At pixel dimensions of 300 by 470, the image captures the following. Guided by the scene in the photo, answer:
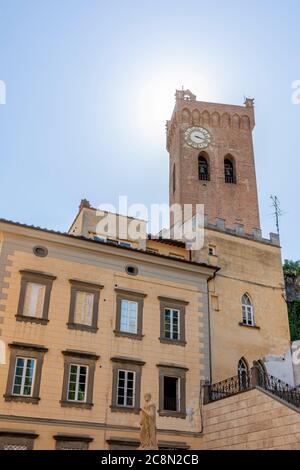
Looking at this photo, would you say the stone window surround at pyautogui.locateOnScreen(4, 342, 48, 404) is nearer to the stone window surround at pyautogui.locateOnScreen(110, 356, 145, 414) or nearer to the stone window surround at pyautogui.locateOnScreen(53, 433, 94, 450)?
the stone window surround at pyautogui.locateOnScreen(53, 433, 94, 450)

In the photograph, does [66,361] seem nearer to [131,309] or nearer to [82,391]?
[82,391]

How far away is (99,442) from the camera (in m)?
22.2

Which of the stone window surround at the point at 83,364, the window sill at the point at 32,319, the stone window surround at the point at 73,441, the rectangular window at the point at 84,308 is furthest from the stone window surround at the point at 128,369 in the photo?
the window sill at the point at 32,319

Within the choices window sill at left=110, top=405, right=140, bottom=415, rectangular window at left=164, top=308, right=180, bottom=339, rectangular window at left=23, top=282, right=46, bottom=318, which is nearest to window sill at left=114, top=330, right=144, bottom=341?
rectangular window at left=164, top=308, right=180, bottom=339

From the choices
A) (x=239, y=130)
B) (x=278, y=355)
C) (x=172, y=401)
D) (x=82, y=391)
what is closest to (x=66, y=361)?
(x=82, y=391)

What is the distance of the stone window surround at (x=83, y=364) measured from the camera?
22.3 meters

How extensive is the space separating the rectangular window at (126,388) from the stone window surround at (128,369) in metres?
0.14

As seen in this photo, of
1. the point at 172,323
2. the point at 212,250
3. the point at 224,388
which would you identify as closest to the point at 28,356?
the point at 172,323

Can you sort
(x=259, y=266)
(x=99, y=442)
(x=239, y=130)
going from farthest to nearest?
(x=239, y=130) < (x=259, y=266) < (x=99, y=442)

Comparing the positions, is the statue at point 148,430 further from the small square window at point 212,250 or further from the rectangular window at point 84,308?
the small square window at point 212,250

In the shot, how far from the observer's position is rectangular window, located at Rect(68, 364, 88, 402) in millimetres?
22539

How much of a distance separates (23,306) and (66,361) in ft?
9.59

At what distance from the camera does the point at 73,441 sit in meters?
21.7
